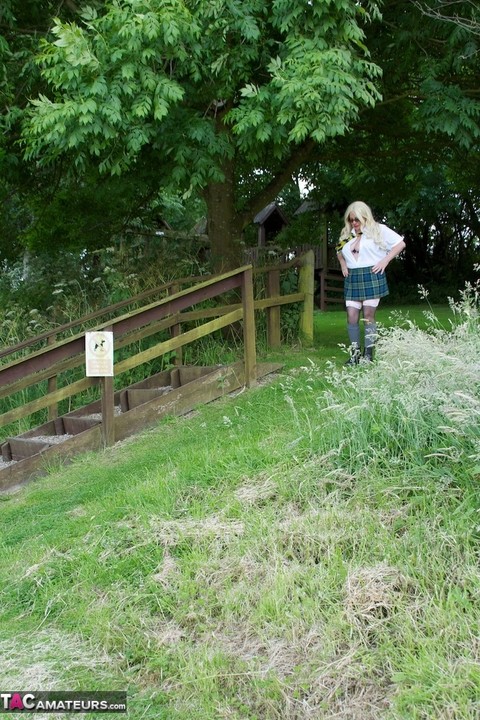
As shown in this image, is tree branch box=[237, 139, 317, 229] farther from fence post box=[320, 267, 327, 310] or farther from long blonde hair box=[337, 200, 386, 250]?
fence post box=[320, 267, 327, 310]

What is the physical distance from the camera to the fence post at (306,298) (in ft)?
31.4

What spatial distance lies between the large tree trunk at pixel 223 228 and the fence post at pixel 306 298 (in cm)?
100

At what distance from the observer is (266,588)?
351 centimetres

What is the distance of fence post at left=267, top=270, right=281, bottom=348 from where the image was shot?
9172mm

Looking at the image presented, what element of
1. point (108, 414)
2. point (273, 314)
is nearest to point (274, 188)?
point (273, 314)

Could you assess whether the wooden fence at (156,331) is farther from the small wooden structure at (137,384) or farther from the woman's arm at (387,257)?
the woman's arm at (387,257)

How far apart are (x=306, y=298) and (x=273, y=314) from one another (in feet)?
2.19

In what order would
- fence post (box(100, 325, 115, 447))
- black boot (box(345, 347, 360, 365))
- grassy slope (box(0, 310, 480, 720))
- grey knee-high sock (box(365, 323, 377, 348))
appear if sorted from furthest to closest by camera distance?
grey knee-high sock (box(365, 323, 377, 348)) → fence post (box(100, 325, 115, 447)) → black boot (box(345, 347, 360, 365)) → grassy slope (box(0, 310, 480, 720))

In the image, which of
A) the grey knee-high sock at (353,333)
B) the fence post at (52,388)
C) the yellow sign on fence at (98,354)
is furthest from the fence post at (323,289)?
the yellow sign on fence at (98,354)

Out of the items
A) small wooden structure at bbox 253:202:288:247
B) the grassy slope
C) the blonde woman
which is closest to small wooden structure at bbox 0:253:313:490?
the blonde woman

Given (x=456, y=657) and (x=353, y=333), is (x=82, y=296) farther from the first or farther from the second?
(x=456, y=657)

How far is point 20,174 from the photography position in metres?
10.4

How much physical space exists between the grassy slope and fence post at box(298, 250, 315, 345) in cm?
462

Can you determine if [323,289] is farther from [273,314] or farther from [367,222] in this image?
[367,222]
